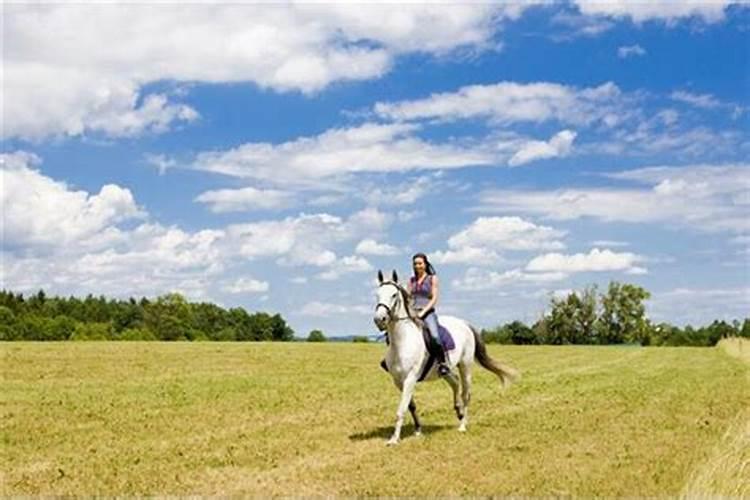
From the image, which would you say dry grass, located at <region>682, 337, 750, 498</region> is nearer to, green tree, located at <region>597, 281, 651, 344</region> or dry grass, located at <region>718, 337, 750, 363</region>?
dry grass, located at <region>718, 337, 750, 363</region>

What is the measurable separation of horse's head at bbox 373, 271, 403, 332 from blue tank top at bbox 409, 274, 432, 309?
29.9 inches

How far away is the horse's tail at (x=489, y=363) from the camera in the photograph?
65.5 feet

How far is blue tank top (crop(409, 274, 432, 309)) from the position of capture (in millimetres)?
17406

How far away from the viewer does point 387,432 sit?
18.4m

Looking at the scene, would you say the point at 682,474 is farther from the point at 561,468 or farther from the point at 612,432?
the point at 612,432

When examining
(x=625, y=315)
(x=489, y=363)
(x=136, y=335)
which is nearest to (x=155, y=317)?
(x=136, y=335)

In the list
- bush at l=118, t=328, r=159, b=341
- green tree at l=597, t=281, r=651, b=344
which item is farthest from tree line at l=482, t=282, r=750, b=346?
bush at l=118, t=328, r=159, b=341

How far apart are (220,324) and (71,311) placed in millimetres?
22332

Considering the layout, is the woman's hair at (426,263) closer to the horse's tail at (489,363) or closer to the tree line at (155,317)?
the horse's tail at (489,363)

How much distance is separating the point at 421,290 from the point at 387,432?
3.10m

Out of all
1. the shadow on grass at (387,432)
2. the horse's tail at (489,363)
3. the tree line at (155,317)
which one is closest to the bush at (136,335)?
the tree line at (155,317)

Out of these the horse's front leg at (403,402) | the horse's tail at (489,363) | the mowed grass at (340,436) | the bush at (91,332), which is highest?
the bush at (91,332)

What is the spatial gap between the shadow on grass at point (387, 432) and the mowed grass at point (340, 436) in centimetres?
8

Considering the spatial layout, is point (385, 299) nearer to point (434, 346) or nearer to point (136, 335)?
point (434, 346)
